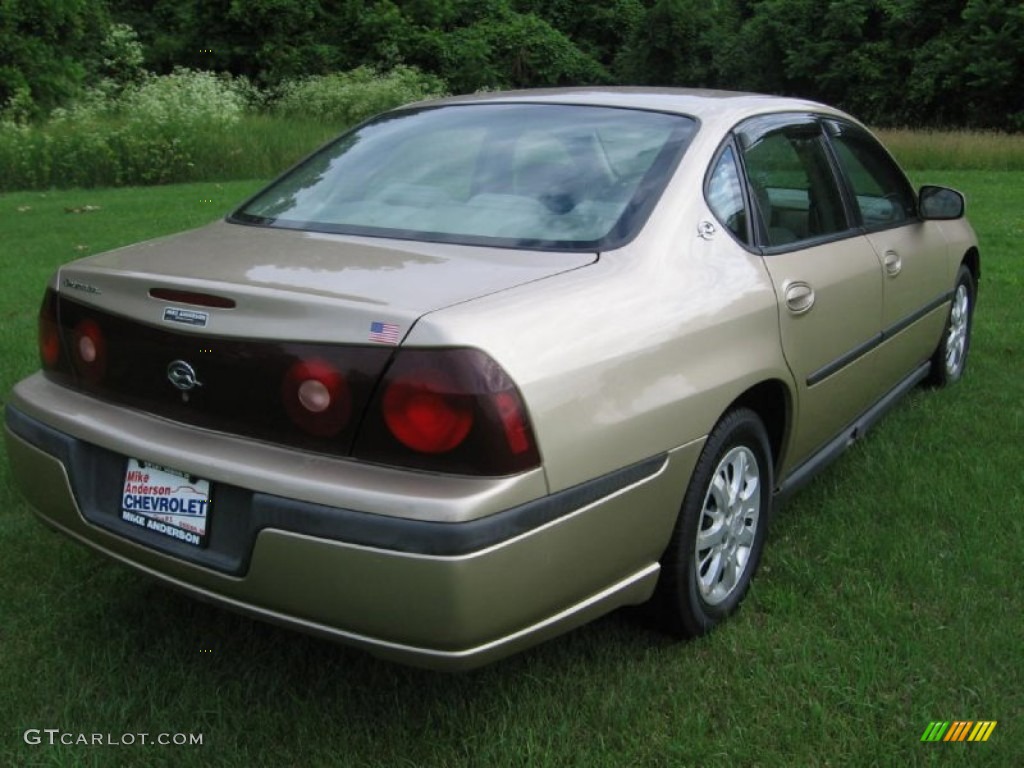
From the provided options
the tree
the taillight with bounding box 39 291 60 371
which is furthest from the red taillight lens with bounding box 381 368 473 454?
the tree

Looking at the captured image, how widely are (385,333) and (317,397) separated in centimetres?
21

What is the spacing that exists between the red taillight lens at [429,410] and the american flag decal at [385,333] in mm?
83

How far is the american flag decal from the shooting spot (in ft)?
6.88

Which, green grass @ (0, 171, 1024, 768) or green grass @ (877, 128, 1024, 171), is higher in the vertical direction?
green grass @ (877, 128, 1024, 171)

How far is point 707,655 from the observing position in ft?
9.11

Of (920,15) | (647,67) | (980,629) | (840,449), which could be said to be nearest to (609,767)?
(980,629)

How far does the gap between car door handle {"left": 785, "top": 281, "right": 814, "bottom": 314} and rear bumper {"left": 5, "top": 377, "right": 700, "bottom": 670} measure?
0.80 meters

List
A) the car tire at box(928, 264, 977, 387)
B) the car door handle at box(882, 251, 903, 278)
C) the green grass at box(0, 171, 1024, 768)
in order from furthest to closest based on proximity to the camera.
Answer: the car tire at box(928, 264, 977, 387) → the car door handle at box(882, 251, 903, 278) → the green grass at box(0, 171, 1024, 768)

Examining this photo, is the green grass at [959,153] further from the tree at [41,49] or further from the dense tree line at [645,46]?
the tree at [41,49]

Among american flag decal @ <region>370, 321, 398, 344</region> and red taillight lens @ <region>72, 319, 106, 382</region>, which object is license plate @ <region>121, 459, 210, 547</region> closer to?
red taillight lens @ <region>72, 319, 106, 382</region>

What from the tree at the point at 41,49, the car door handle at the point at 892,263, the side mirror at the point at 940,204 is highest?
the side mirror at the point at 940,204

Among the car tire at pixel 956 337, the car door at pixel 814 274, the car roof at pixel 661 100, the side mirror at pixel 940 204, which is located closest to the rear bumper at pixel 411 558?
the car door at pixel 814 274

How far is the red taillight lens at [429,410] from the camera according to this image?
6.78 ft

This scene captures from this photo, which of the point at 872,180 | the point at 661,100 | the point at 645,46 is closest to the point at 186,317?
the point at 661,100
